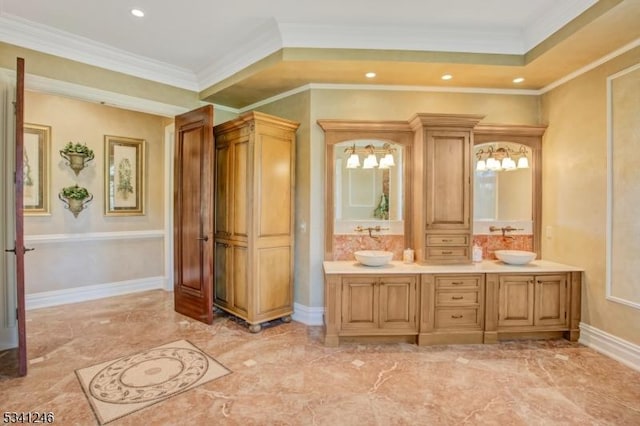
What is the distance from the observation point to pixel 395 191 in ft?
11.9

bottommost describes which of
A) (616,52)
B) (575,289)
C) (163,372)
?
(163,372)

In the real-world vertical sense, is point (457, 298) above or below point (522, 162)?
below

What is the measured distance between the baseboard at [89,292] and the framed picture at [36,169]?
1.09 metres

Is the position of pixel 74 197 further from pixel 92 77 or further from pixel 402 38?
pixel 402 38

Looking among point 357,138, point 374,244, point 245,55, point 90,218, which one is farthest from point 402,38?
point 90,218

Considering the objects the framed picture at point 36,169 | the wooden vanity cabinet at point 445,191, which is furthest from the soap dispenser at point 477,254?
the framed picture at point 36,169

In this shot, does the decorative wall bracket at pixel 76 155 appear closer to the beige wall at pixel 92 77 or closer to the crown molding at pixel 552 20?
the beige wall at pixel 92 77

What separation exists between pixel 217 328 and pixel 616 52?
4.71 metres

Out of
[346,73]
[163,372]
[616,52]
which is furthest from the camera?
[346,73]

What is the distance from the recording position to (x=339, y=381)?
2.41 m

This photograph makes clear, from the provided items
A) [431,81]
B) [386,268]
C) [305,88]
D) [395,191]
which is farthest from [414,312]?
[305,88]

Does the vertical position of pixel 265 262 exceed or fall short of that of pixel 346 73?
it falls short

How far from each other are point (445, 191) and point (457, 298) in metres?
1.09

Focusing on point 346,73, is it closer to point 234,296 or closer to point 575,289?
point 234,296
